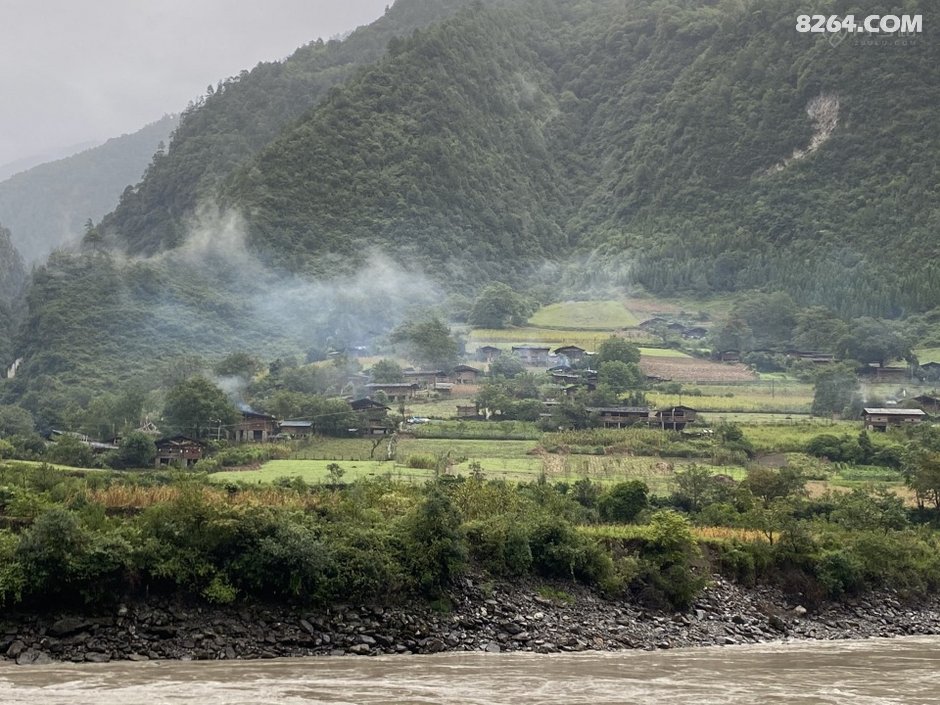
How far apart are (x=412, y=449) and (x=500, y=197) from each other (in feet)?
230

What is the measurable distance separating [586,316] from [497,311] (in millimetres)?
6616

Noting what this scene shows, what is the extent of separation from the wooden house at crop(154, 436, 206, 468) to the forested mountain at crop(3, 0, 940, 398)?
1046 inches

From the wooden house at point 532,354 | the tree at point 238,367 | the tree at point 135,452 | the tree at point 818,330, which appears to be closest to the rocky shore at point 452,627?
the tree at point 135,452

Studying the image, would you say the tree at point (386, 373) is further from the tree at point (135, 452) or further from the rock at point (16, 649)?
the rock at point (16, 649)

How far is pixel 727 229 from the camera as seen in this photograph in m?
101

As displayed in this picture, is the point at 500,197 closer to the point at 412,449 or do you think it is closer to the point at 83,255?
the point at 83,255

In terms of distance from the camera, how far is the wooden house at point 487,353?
72.0m

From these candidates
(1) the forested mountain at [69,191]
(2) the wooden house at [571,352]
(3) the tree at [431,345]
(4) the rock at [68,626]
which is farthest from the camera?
(1) the forested mountain at [69,191]

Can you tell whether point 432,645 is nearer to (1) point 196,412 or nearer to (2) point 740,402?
(1) point 196,412

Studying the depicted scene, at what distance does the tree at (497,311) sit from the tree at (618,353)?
1484 cm

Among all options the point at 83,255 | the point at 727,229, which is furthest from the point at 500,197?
the point at 83,255

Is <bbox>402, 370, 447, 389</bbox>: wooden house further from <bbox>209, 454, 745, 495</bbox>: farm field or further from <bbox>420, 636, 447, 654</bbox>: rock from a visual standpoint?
<bbox>420, 636, 447, 654</bbox>: rock

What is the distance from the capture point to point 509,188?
11669cm

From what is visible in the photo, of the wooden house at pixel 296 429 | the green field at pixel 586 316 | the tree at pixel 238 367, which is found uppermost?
the green field at pixel 586 316
